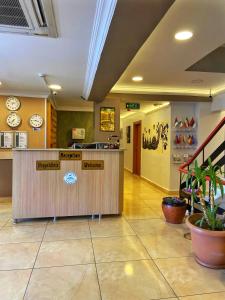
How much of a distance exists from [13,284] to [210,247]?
188 centimetres

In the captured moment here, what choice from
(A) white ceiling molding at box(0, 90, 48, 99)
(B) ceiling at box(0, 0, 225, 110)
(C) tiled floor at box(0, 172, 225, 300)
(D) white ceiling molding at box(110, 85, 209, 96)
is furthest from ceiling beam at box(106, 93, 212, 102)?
(C) tiled floor at box(0, 172, 225, 300)

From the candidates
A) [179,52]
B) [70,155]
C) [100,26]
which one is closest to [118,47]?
[100,26]

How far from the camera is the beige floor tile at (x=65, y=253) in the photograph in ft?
7.84

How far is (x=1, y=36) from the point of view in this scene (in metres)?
2.43

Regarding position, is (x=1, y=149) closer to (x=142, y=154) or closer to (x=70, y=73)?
(x=70, y=73)

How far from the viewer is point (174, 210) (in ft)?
11.5

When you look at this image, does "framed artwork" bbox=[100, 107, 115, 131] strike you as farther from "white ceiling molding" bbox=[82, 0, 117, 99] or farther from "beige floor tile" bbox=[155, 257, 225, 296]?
"beige floor tile" bbox=[155, 257, 225, 296]

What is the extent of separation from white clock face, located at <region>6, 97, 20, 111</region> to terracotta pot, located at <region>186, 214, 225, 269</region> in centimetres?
442

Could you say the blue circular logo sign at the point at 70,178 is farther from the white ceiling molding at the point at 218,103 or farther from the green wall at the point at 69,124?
the green wall at the point at 69,124

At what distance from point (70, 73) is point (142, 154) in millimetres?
4625

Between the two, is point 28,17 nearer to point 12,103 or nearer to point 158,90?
point 12,103

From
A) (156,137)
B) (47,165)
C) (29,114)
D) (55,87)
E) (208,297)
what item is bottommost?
(208,297)

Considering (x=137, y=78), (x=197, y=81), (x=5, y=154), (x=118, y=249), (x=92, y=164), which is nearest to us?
(x=118, y=249)

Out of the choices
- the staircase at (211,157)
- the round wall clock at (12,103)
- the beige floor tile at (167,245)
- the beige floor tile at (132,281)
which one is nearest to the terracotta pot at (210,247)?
the beige floor tile at (167,245)
